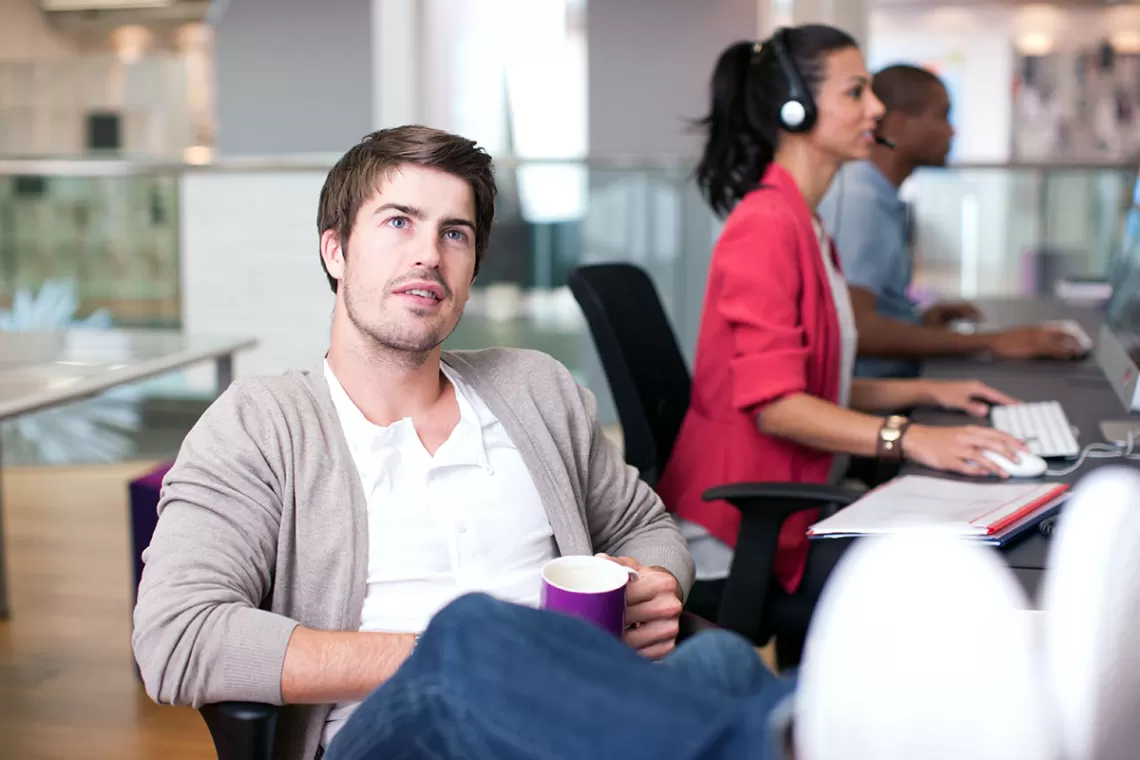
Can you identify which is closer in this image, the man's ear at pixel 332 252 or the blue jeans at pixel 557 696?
the blue jeans at pixel 557 696

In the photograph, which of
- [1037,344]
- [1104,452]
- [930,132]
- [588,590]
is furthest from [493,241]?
[588,590]

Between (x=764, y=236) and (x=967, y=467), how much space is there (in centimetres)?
55

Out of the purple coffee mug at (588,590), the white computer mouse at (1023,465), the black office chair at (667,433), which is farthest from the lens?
the black office chair at (667,433)

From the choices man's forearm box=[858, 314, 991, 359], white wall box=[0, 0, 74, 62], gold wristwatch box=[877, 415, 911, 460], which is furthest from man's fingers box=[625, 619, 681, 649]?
white wall box=[0, 0, 74, 62]

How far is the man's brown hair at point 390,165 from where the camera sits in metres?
1.51

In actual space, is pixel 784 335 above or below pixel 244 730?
above

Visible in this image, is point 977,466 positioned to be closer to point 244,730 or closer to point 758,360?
point 758,360

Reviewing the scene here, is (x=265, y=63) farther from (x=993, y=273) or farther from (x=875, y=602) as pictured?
(x=875, y=602)

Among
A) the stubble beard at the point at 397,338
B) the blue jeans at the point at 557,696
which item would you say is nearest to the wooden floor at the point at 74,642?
the stubble beard at the point at 397,338

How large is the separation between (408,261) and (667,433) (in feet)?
3.21

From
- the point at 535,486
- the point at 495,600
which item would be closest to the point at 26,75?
the point at 535,486

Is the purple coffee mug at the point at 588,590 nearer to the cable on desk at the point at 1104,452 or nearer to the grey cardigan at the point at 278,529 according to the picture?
the grey cardigan at the point at 278,529

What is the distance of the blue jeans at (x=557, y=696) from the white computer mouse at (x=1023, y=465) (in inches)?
47.2

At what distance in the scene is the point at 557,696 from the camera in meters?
0.67
